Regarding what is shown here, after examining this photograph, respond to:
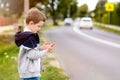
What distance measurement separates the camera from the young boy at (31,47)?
220 inches

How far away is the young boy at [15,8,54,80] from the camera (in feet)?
18.3

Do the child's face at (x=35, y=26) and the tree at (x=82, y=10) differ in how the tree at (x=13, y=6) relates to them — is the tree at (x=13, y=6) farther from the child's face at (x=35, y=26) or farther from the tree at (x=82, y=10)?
the tree at (x=82, y=10)

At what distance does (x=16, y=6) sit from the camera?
110ft

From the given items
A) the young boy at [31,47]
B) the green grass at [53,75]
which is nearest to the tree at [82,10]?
the green grass at [53,75]

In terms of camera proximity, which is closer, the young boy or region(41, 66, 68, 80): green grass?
the young boy

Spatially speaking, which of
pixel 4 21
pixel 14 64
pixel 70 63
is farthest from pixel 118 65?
pixel 4 21

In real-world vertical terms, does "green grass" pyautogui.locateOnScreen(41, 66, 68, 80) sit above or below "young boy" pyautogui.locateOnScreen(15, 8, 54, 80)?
below

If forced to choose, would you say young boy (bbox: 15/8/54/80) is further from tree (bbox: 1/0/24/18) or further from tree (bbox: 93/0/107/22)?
tree (bbox: 93/0/107/22)

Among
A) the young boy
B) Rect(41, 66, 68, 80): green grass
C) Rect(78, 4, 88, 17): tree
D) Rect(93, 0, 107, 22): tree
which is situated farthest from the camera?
Rect(78, 4, 88, 17): tree

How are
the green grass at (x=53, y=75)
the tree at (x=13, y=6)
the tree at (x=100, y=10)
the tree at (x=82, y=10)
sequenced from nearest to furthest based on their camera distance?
the green grass at (x=53, y=75), the tree at (x=13, y=6), the tree at (x=100, y=10), the tree at (x=82, y=10)

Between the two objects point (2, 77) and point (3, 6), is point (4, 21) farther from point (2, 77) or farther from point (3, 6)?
point (2, 77)

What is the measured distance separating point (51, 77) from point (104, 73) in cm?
230

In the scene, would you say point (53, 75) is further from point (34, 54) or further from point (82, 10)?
point (82, 10)

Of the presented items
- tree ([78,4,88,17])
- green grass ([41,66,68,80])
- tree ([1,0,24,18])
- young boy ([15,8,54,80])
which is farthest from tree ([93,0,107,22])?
young boy ([15,8,54,80])
